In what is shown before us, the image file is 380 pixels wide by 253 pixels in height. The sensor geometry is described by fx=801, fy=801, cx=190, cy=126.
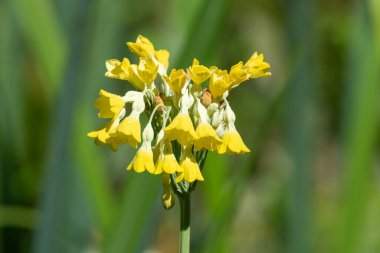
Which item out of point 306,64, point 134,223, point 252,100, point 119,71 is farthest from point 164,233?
point 119,71

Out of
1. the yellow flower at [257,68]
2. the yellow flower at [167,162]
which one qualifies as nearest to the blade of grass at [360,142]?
the yellow flower at [257,68]

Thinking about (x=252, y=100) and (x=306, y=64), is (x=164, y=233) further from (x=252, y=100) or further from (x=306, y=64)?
(x=306, y=64)

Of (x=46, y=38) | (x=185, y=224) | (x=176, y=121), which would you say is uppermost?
(x=46, y=38)

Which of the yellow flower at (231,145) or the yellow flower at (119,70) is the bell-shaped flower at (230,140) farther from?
the yellow flower at (119,70)

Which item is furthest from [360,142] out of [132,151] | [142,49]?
[142,49]

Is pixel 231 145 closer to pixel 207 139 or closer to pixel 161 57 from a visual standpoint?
pixel 207 139
